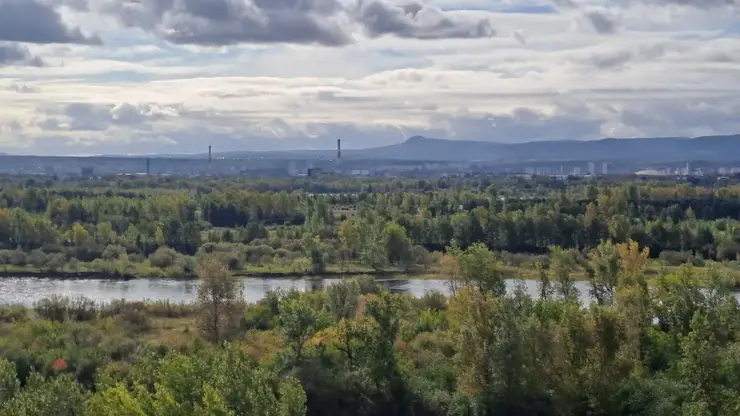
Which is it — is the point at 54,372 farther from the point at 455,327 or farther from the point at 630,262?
the point at 630,262

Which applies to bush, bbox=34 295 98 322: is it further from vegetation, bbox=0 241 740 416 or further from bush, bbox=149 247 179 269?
→ bush, bbox=149 247 179 269

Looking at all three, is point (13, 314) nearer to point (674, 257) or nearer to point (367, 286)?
point (367, 286)

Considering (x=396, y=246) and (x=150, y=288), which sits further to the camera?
(x=396, y=246)

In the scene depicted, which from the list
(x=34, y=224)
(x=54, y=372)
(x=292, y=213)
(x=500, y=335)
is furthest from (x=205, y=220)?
(x=500, y=335)

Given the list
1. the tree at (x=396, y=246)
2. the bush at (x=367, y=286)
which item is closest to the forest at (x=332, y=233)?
the tree at (x=396, y=246)

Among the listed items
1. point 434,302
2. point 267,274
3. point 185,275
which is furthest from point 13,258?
point 434,302

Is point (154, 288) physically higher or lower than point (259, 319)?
lower

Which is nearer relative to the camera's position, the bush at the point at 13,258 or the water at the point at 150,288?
the water at the point at 150,288

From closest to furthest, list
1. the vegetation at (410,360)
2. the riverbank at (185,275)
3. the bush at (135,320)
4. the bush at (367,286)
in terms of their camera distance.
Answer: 1. the vegetation at (410,360)
2. the bush at (135,320)
3. the bush at (367,286)
4. the riverbank at (185,275)

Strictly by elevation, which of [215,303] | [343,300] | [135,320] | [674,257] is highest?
[215,303]

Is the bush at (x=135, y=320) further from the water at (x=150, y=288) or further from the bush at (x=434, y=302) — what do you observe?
the bush at (x=434, y=302)
